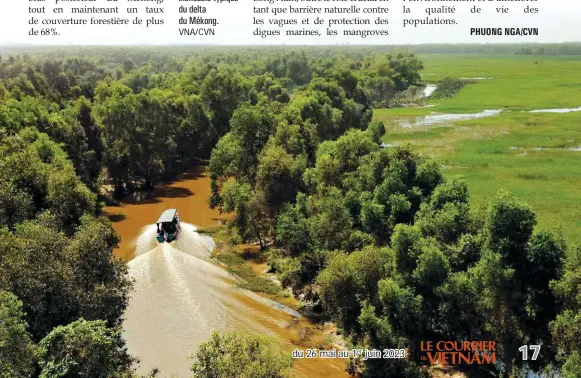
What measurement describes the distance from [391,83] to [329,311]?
100 metres

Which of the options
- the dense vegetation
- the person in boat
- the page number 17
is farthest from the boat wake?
the page number 17

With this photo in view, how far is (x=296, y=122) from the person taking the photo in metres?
48.0

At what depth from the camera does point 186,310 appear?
31.0m

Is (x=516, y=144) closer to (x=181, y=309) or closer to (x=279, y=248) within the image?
(x=279, y=248)

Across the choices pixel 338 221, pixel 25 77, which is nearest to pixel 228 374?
pixel 338 221

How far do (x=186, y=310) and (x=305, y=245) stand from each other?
29.7ft

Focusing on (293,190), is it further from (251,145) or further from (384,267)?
(384,267)

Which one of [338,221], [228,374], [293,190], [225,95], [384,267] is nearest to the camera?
[228,374]

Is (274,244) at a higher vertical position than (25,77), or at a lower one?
lower

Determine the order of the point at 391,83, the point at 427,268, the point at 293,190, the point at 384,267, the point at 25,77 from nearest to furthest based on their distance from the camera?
1. the point at 427,268
2. the point at 384,267
3. the point at 293,190
4. the point at 25,77
5. the point at 391,83

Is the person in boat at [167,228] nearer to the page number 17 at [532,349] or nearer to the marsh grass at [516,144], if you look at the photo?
the marsh grass at [516,144]

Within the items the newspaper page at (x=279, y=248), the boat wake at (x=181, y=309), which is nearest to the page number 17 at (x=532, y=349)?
the newspaper page at (x=279, y=248)

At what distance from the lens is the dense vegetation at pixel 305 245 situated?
18.4 metres

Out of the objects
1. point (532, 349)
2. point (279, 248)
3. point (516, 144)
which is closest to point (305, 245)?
point (279, 248)
